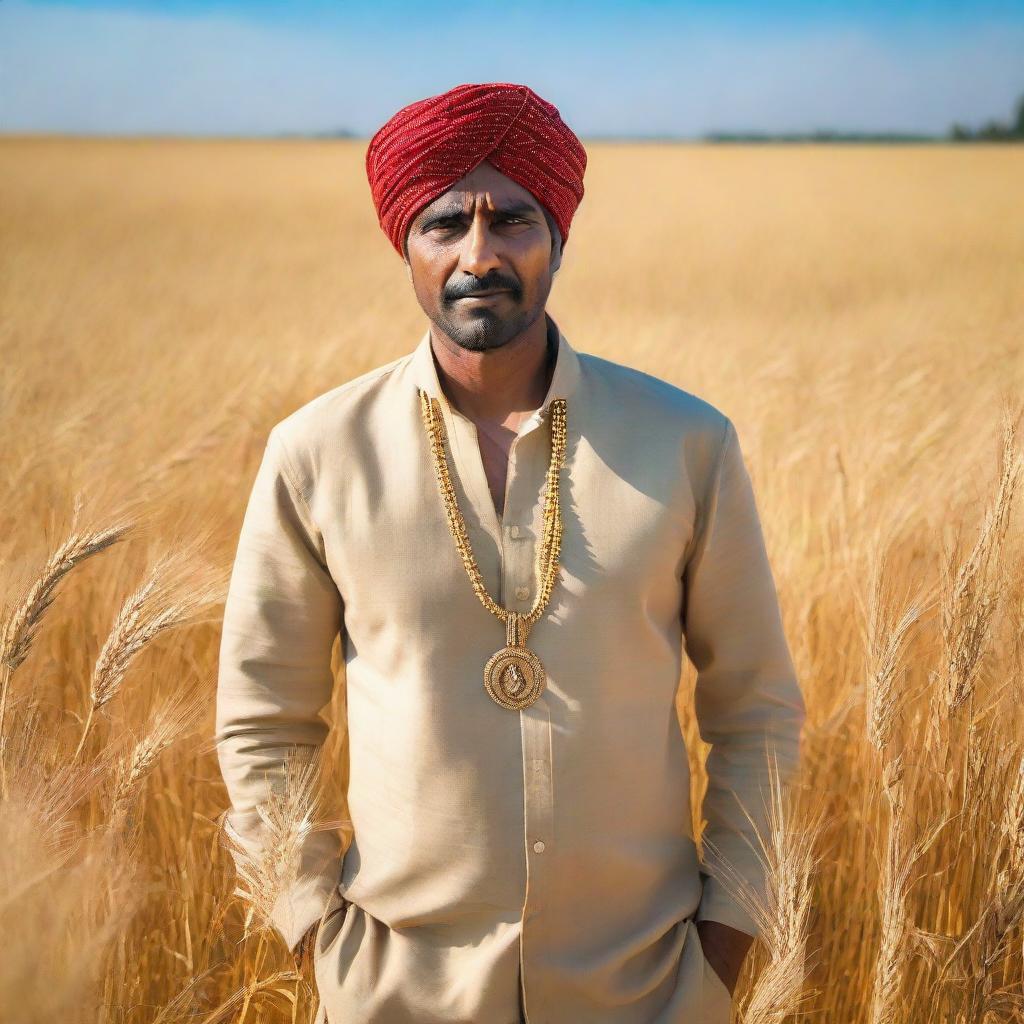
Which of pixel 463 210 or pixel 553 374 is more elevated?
pixel 463 210

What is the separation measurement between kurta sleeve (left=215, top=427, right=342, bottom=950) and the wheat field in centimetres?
9

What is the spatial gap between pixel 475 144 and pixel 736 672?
2.81ft

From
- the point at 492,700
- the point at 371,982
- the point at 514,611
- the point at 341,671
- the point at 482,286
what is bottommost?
the point at 371,982

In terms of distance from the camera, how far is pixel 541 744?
57.6 inches

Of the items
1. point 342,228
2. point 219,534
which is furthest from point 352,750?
point 342,228

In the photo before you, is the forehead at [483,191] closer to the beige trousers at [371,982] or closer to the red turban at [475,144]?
the red turban at [475,144]

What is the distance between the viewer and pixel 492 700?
147cm

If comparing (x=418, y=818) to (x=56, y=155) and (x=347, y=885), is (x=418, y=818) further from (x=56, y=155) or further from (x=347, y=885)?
(x=56, y=155)

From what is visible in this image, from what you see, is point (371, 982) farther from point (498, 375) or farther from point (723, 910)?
point (498, 375)

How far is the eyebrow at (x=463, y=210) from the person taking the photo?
156 centimetres

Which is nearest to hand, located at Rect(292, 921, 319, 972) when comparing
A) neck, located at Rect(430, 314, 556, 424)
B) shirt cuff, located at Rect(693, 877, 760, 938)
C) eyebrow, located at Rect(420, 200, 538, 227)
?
shirt cuff, located at Rect(693, 877, 760, 938)

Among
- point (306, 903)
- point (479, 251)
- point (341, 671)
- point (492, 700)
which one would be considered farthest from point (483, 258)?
point (341, 671)

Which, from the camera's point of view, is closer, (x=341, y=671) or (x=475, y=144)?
(x=475, y=144)

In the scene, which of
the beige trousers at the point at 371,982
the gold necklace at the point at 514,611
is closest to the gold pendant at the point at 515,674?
the gold necklace at the point at 514,611
